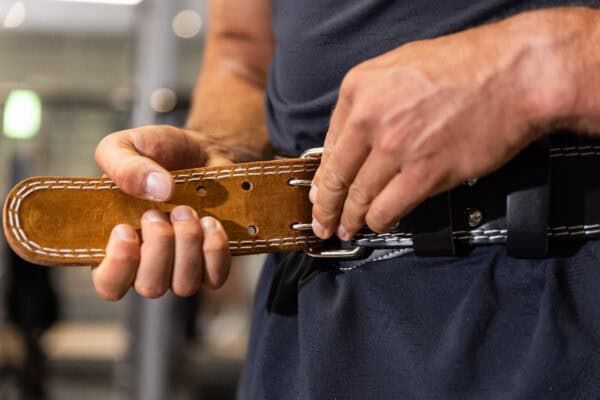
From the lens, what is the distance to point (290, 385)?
3.08ft

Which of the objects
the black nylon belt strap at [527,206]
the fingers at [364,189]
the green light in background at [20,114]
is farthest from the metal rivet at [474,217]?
the green light in background at [20,114]

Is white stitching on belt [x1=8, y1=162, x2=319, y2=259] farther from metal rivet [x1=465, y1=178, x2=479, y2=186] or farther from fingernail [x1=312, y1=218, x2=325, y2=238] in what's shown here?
metal rivet [x1=465, y1=178, x2=479, y2=186]

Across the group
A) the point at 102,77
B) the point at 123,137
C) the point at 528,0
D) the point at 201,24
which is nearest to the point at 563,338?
the point at 528,0

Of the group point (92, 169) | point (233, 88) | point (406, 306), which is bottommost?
point (406, 306)

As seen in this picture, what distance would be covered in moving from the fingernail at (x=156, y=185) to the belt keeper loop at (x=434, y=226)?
27cm

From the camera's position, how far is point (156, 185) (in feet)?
2.61

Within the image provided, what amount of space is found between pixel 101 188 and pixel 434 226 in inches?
14.6

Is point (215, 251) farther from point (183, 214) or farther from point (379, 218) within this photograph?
point (379, 218)

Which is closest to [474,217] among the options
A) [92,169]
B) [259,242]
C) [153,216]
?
[259,242]

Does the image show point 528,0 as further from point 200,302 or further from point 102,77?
point 102,77

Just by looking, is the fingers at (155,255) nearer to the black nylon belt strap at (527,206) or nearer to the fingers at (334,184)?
→ the fingers at (334,184)

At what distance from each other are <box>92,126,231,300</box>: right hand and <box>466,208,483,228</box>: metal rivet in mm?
271

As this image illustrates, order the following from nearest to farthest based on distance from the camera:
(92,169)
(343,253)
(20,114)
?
(343,253) → (20,114) → (92,169)

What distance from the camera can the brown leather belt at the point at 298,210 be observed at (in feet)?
2.47
